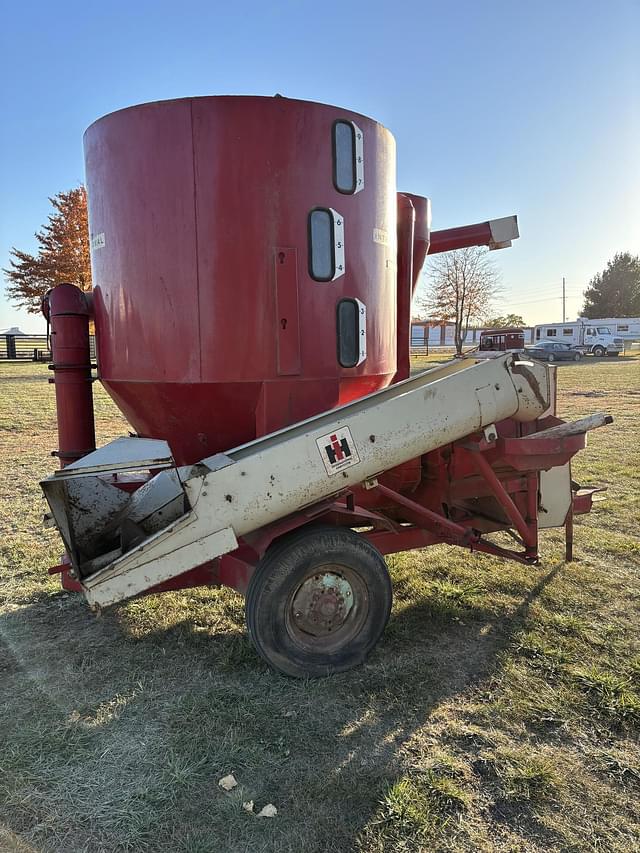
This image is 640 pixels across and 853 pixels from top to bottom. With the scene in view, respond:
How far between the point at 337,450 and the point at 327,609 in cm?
92

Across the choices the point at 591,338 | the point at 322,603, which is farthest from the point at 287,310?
the point at 591,338

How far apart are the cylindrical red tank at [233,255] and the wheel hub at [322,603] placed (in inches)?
36.5

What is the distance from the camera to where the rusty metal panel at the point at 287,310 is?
3.44m

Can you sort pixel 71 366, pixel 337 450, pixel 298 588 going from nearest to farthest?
1. pixel 337 450
2. pixel 298 588
3. pixel 71 366

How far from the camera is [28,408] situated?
13516 millimetres

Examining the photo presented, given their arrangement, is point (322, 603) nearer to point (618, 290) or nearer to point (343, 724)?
point (343, 724)

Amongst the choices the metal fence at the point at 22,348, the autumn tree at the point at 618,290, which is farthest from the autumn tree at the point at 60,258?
Answer: the autumn tree at the point at 618,290

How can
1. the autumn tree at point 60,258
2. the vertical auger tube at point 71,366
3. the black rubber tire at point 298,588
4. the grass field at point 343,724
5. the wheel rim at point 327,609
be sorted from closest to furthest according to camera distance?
the grass field at point 343,724 → the black rubber tire at point 298,588 → the wheel rim at point 327,609 → the vertical auger tube at point 71,366 → the autumn tree at point 60,258

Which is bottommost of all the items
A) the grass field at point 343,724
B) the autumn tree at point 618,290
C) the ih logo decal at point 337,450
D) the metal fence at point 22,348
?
the grass field at point 343,724

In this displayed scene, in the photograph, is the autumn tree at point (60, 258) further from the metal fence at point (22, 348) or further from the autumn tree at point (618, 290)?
the autumn tree at point (618, 290)

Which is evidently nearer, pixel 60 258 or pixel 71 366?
pixel 71 366

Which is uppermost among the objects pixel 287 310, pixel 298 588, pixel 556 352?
pixel 556 352

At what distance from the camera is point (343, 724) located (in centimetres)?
299

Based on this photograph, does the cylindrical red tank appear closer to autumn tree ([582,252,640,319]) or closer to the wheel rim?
the wheel rim
